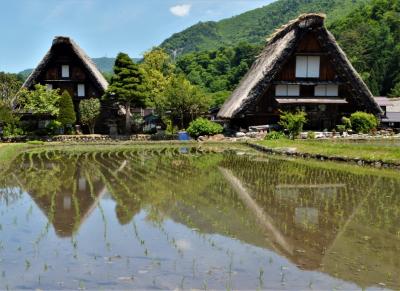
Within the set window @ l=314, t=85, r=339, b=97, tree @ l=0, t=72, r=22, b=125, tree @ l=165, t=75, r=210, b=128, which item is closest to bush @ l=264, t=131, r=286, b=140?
window @ l=314, t=85, r=339, b=97

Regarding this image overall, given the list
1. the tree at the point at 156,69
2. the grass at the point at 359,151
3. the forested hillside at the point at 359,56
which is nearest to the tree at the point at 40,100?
the tree at the point at 156,69

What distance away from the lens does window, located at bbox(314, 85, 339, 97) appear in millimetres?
33312

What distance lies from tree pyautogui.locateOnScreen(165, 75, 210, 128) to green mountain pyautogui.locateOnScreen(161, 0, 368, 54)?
231ft

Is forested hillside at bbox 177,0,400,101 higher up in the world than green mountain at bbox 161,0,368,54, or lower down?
lower down

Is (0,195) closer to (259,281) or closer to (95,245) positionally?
(95,245)

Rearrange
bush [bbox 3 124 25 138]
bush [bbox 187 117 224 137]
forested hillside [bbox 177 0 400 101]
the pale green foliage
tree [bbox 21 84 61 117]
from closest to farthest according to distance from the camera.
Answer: bush [bbox 187 117 224 137] → bush [bbox 3 124 25 138] → tree [bbox 21 84 61 117] → the pale green foliage → forested hillside [bbox 177 0 400 101]

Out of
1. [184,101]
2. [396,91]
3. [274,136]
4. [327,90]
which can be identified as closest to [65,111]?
[184,101]

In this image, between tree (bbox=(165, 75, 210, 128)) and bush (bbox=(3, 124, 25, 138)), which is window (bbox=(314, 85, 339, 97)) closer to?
tree (bbox=(165, 75, 210, 128))

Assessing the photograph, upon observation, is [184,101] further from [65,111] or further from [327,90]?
[327,90]

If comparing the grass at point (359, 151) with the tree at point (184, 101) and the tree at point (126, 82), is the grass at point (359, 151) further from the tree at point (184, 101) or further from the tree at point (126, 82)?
the tree at point (126, 82)

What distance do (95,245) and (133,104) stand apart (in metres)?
Answer: 28.4

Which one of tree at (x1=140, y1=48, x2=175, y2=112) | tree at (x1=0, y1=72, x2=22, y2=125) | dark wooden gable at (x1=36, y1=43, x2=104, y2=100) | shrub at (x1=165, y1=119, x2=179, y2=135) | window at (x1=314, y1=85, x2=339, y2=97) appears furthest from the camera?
tree at (x1=140, y1=48, x2=175, y2=112)

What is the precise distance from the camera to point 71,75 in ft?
121

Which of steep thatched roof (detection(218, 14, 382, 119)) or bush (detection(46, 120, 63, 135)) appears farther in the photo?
bush (detection(46, 120, 63, 135))
